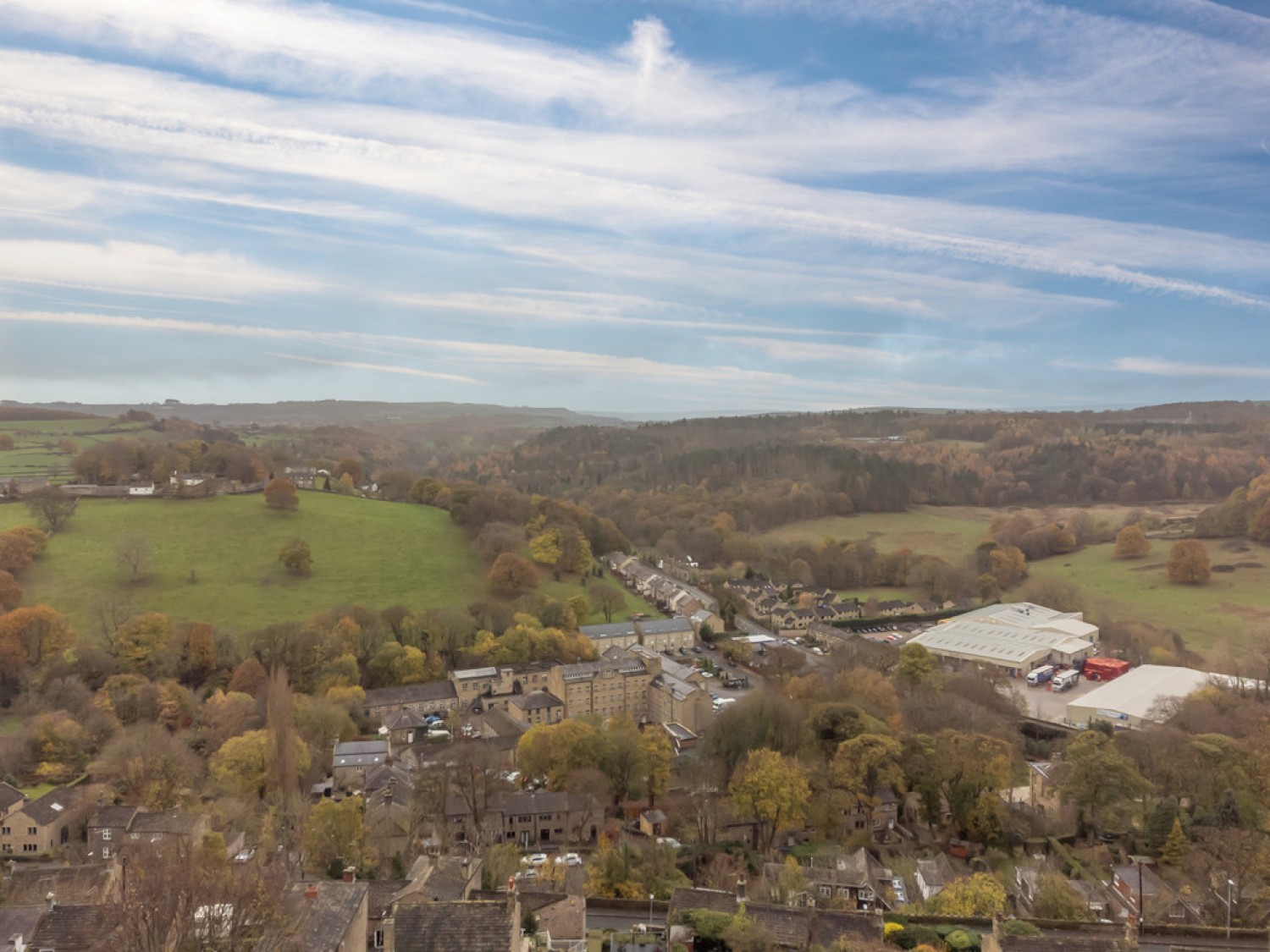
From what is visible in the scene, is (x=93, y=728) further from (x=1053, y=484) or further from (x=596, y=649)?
(x=1053, y=484)

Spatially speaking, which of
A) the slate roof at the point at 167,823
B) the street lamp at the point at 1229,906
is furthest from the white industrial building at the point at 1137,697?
the slate roof at the point at 167,823

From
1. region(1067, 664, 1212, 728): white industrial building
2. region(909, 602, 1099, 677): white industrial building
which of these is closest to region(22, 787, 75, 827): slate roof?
region(1067, 664, 1212, 728): white industrial building

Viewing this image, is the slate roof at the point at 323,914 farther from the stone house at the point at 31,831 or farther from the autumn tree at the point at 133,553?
the autumn tree at the point at 133,553

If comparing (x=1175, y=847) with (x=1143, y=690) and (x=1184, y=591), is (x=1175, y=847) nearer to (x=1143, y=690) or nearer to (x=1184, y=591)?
(x=1143, y=690)

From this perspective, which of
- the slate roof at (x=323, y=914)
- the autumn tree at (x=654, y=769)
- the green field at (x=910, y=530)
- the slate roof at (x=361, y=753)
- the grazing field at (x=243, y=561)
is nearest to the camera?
the slate roof at (x=323, y=914)

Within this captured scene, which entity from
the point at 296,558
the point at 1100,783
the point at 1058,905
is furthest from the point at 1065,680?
the point at 296,558
